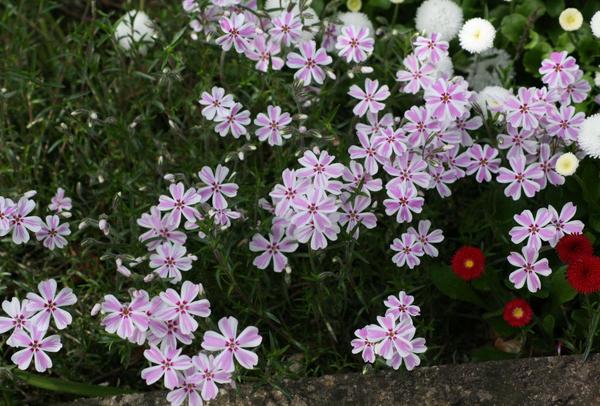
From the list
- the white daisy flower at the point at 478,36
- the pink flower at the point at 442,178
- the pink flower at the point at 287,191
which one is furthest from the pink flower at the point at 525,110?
the pink flower at the point at 287,191

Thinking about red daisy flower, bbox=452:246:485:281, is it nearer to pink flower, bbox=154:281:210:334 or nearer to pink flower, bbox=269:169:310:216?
pink flower, bbox=269:169:310:216

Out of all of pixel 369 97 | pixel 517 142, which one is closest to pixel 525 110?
pixel 517 142

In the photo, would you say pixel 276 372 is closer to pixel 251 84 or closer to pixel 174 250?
pixel 174 250

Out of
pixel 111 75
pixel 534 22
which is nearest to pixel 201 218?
pixel 111 75

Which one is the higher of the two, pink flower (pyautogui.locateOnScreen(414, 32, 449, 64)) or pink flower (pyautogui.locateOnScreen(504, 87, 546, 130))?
pink flower (pyautogui.locateOnScreen(414, 32, 449, 64))

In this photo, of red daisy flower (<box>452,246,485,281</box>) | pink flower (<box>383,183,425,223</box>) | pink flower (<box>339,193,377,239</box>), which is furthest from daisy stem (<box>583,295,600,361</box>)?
pink flower (<box>339,193,377,239</box>)

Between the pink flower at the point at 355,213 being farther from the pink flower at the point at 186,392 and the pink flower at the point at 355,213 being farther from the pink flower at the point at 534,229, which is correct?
the pink flower at the point at 186,392
